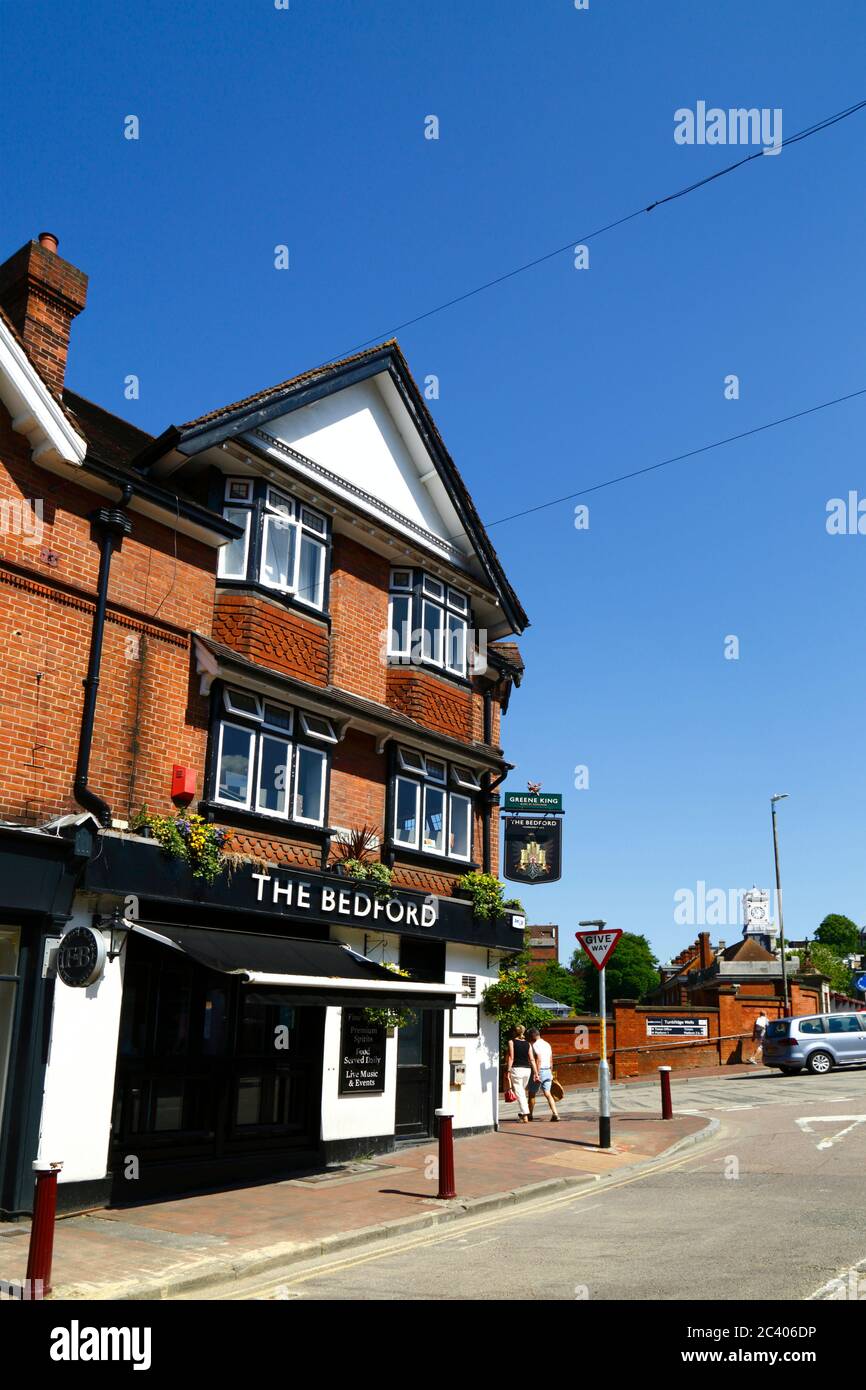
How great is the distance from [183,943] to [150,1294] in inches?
177

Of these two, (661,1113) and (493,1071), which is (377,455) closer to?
(493,1071)

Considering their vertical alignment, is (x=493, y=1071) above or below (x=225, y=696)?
below

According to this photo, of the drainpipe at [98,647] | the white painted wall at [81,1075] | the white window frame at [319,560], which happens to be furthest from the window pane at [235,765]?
the white painted wall at [81,1075]

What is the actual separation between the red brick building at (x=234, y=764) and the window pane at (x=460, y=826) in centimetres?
7

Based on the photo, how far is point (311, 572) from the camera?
16.7 meters

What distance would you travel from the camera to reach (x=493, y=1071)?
1934cm

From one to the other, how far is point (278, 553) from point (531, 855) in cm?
785

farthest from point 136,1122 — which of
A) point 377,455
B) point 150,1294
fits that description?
point 377,455

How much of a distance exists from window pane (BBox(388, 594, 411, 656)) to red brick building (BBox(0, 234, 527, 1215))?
6 cm

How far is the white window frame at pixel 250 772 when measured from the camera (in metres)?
14.4

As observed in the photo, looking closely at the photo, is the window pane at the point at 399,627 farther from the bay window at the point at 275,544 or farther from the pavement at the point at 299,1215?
the pavement at the point at 299,1215

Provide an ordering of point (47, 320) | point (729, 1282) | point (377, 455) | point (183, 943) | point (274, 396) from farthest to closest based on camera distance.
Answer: point (377, 455)
point (274, 396)
point (47, 320)
point (183, 943)
point (729, 1282)

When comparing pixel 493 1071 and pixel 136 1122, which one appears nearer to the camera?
pixel 136 1122

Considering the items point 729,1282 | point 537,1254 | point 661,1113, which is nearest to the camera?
point 729,1282
